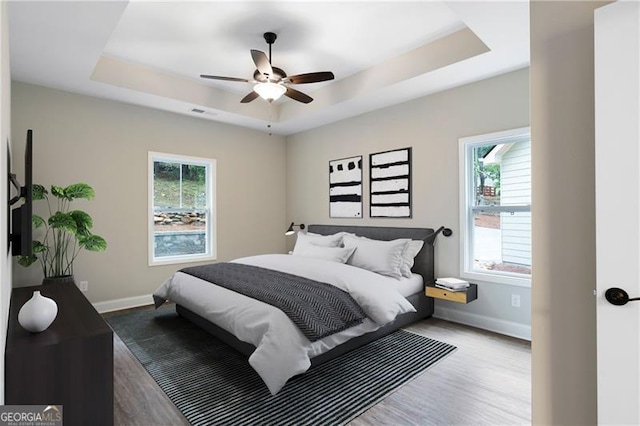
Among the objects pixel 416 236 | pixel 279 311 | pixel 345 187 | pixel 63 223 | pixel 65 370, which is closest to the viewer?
pixel 65 370

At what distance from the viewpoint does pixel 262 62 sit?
9.24ft

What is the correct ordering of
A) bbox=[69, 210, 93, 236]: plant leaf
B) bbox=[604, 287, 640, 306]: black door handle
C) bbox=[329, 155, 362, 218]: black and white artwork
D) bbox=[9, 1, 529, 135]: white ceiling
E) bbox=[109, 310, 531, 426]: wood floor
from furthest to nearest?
bbox=[329, 155, 362, 218]: black and white artwork
bbox=[69, 210, 93, 236]: plant leaf
bbox=[9, 1, 529, 135]: white ceiling
bbox=[109, 310, 531, 426]: wood floor
bbox=[604, 287, 640, 306]: black door handle

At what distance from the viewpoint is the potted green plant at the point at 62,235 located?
338 cm

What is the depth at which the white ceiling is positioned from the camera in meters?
2.52

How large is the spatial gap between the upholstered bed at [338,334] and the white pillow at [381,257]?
0.89ft

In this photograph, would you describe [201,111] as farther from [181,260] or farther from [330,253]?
[330,253]

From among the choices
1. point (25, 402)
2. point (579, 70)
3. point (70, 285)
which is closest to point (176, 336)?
point (70, 285)

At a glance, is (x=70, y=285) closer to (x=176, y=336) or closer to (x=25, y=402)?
(x=176, y=336)

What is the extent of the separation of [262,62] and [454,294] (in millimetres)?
2836

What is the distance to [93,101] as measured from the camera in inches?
159

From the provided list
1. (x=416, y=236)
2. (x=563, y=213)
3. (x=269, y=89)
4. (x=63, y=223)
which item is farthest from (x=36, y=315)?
(x=416, y=236)

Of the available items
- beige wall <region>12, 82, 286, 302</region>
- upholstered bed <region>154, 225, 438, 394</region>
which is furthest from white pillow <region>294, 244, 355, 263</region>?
beige wall <region>12, 82, 286, 302</region>

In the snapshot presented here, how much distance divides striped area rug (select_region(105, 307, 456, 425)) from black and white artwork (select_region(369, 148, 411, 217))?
5.23 ft

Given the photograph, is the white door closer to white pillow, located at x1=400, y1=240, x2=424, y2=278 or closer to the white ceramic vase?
white pillow, located at x1=400, y1=240, x2=424, y2=278
